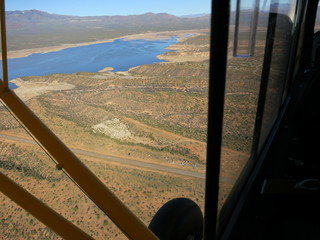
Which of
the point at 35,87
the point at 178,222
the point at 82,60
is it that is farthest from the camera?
the point at 82,60

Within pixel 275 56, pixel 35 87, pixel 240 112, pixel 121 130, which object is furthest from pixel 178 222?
pixel 35 87

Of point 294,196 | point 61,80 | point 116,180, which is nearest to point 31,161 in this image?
point 116,180

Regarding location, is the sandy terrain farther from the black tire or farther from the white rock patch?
the black tire

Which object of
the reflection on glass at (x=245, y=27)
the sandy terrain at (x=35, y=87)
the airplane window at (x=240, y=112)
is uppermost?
the reflection on glass at (x=245, y=27)

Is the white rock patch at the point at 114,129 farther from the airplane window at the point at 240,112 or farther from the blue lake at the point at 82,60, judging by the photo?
the blue lake at the point at 82,60

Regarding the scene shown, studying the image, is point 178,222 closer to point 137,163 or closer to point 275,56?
point 275,56

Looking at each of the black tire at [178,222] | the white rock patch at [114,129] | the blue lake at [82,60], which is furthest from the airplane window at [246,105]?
the blue lake at [82,60]
